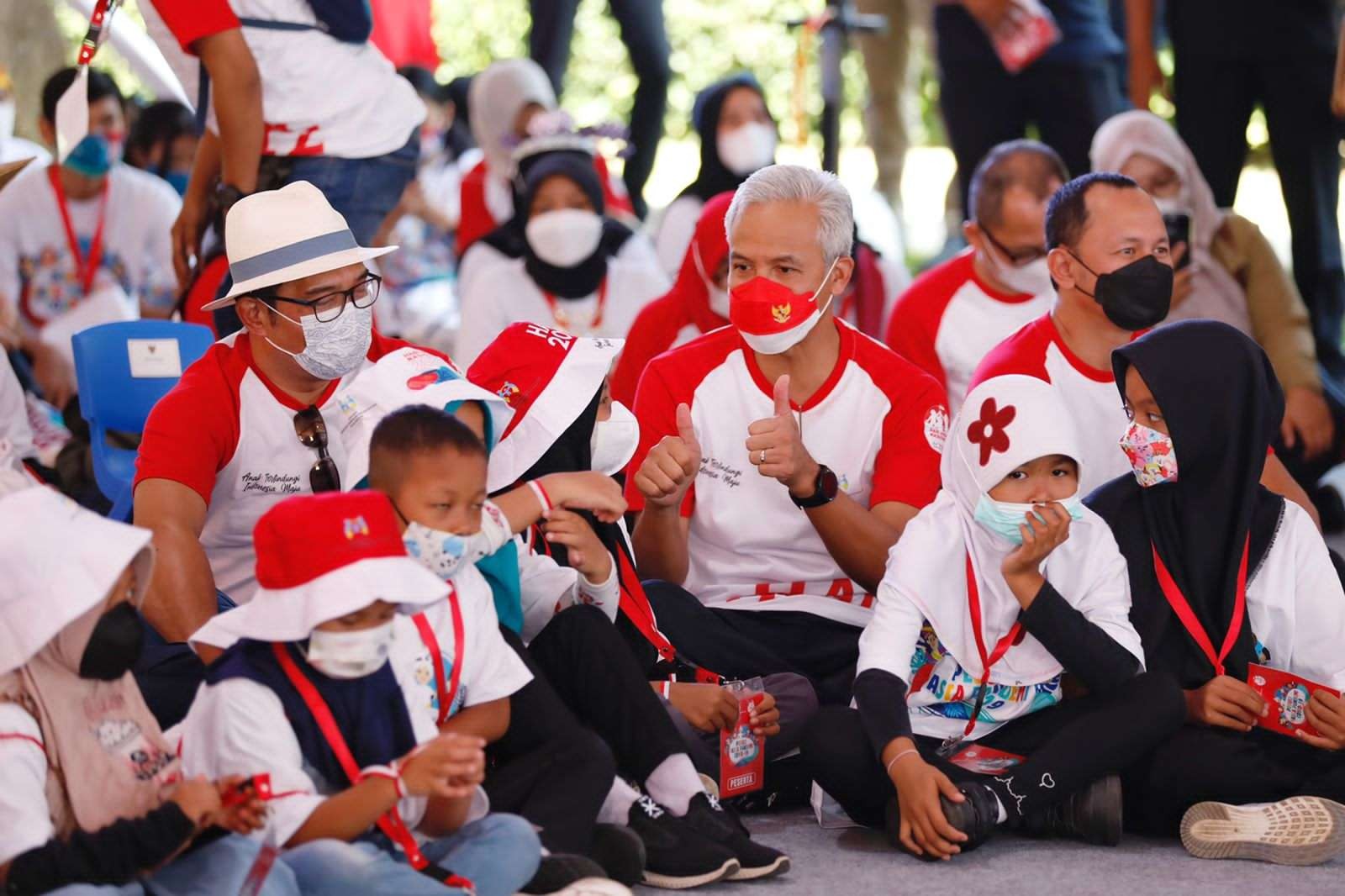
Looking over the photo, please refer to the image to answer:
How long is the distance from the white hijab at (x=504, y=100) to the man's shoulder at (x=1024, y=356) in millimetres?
3912

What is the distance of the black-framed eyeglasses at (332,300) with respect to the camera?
375 centimetres

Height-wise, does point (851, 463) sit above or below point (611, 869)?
above

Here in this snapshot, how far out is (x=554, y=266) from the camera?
620cm

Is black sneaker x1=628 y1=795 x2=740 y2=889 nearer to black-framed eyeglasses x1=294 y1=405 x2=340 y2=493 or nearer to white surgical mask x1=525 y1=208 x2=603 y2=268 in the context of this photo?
black-framed eyeglasses x1=294 y1=405 x2=340 y2=493

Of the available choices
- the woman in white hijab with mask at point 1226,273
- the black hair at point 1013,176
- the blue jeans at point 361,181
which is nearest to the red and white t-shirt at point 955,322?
the black hair at point 1013,176

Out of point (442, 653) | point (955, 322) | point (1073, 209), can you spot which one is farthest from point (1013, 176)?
point (442, 653)

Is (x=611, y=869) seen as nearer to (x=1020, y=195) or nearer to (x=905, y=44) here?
(x=1020, y=195)

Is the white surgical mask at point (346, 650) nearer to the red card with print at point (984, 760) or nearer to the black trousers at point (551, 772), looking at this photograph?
the black trousers at point (551, 772)

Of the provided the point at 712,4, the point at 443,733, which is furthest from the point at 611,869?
the point at 712,4

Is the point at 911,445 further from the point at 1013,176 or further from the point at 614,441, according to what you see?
the point at 1013,176

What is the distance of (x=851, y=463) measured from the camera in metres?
4.18

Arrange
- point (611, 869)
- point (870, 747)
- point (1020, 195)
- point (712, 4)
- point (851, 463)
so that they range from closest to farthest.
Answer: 1. point (611, 869)
2. point (870, 747)
3. point (851, 463)
4. point (1020, 195)
5. point (712, 4)

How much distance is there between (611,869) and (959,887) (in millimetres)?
613

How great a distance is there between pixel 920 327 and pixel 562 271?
1.37 m
